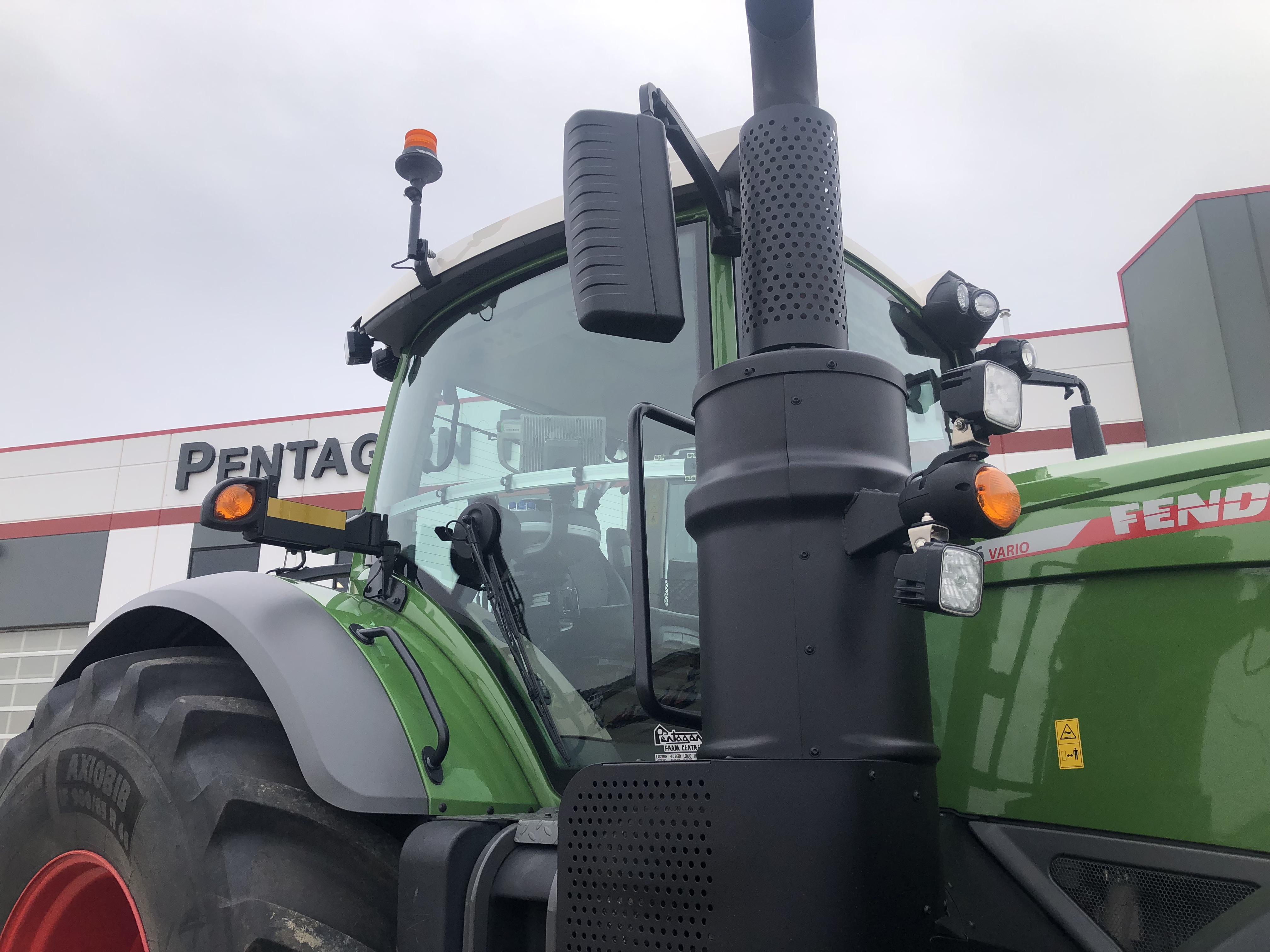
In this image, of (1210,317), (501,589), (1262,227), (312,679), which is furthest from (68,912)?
(1262,227)

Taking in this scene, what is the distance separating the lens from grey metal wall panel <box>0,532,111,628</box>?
49.6 feet

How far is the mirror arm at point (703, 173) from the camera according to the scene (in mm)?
1642

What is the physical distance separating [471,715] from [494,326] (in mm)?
947

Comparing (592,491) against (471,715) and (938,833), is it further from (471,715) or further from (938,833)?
(938,833)

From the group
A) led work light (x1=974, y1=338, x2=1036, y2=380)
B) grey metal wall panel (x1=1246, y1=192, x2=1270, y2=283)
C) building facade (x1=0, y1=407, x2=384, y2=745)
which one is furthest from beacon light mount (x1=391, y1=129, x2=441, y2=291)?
building facade (x1=0, y1=407, x2=384, y2=745)

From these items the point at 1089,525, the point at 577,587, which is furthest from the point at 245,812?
the point at 1089,525

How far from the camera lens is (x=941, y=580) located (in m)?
1.33

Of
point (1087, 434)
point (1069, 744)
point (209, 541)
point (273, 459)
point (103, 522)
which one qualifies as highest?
point (273, 459)

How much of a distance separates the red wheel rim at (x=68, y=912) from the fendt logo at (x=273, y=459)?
11.8 meters

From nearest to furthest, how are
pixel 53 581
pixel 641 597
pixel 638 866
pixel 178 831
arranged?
1. pixel 638 866
2. pixel 641 597
3. pixel 178 831
4. pixel 53 581

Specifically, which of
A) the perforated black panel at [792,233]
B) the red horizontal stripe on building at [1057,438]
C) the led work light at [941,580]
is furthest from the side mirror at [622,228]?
the red horizontal stripe on building at [1057,438]

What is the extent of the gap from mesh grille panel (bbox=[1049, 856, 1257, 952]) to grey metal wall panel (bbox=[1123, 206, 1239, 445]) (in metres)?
10.2

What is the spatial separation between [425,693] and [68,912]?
102 cm

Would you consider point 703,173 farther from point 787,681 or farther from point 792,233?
point 787,681
